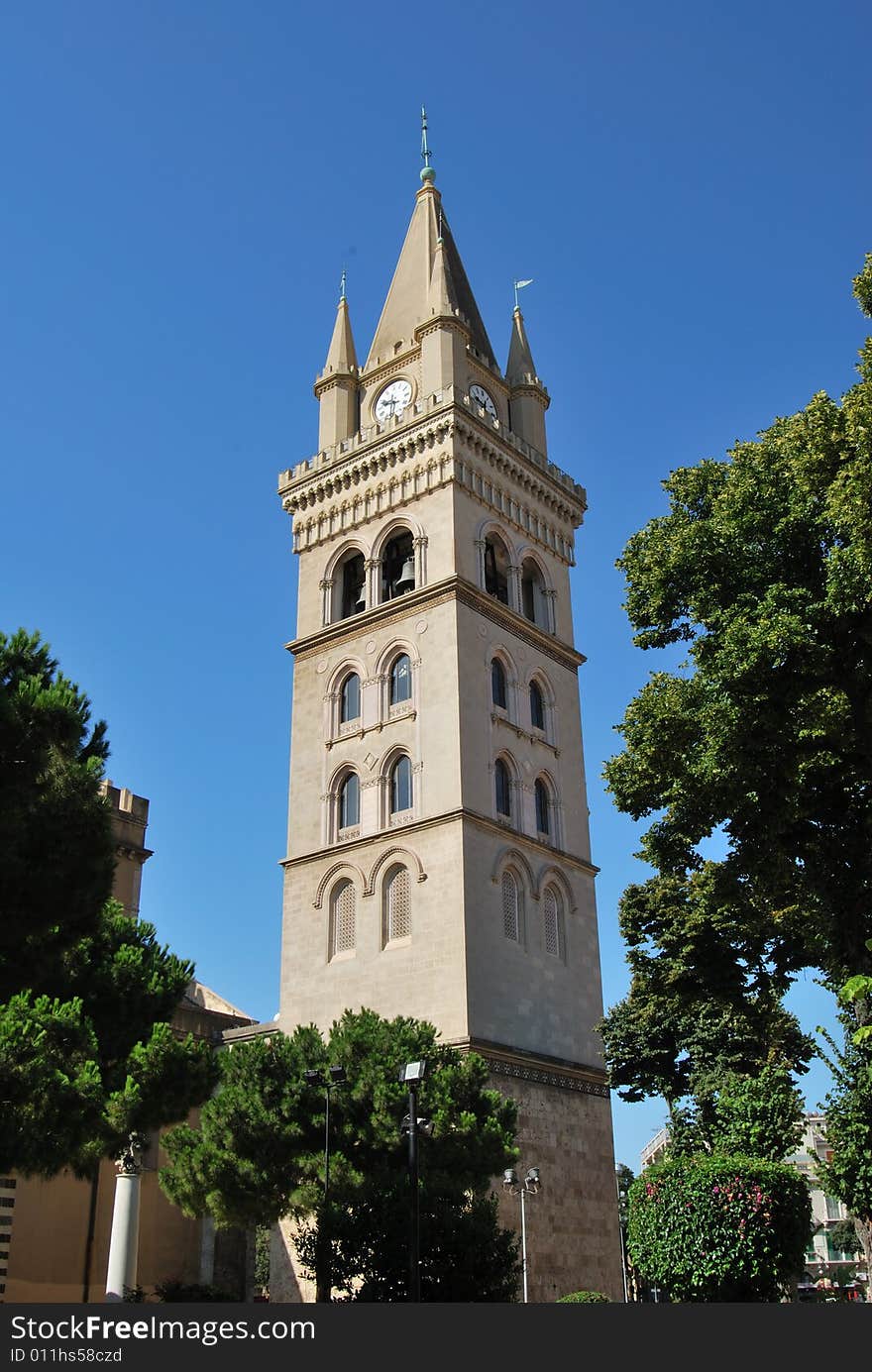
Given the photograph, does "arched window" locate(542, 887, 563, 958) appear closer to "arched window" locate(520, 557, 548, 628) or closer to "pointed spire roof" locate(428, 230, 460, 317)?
"arched window" locate(520, 557, 548, 628)

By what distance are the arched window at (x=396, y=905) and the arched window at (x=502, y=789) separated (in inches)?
139

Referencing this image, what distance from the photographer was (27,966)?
56.9 ft

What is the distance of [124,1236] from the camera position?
23562 millimetres

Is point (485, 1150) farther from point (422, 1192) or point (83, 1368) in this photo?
point (83, 1368)

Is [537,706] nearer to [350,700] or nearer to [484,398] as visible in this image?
[350,700]

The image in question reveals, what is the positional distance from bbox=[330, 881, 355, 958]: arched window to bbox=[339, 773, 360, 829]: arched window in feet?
6.17

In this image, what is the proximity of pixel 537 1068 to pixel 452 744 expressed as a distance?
29.9 feet

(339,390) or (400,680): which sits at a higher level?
(339,390)

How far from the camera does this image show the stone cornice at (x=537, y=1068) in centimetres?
3039

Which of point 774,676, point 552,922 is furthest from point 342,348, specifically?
point 774,676

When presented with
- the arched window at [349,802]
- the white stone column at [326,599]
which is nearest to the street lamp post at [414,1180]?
the arched window at [349,802]

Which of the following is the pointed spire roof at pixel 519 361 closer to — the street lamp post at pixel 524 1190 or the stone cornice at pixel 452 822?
the stone cornice at pixel 452 822

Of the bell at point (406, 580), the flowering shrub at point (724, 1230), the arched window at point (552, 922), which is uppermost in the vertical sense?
the bell at point (406, 580)

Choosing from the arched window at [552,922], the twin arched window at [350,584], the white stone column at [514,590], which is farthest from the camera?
the twin arched window at [350,584]
